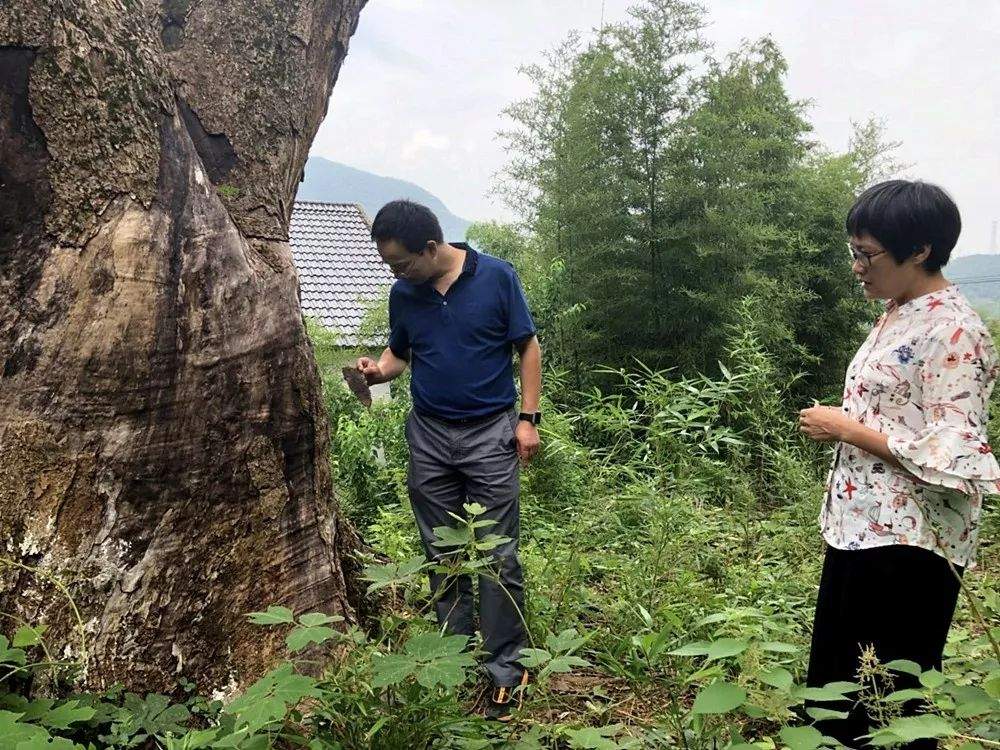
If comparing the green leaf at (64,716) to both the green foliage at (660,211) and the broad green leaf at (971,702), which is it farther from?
the green foliage at (660,211)

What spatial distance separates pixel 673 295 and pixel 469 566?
548 cm

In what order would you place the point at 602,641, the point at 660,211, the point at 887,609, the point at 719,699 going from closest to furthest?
the point at 719,699, the point at 887,609, the point at 602,641, the point at 660,211

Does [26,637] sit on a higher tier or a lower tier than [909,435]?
lower

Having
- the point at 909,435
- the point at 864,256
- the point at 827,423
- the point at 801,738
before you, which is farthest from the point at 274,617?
the point at 864,256

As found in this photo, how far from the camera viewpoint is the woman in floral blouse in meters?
1.58

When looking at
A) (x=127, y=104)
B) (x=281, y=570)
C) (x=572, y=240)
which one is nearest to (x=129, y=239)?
(x=127, y=104)

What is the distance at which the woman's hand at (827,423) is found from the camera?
1698 mm

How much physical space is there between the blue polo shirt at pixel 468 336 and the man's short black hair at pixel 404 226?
0.58 ft

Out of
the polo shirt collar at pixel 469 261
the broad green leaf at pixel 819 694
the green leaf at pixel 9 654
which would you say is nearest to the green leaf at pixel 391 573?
the green leaf at pixel 9 654

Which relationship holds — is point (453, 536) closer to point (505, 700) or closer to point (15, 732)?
point (505, 700)

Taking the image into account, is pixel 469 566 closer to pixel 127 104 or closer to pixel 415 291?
pixel 415 291

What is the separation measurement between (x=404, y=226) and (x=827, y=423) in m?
1.39

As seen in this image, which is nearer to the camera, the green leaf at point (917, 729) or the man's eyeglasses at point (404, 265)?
the green leaf at point (917, 729)

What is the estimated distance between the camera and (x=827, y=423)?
1.72 m
